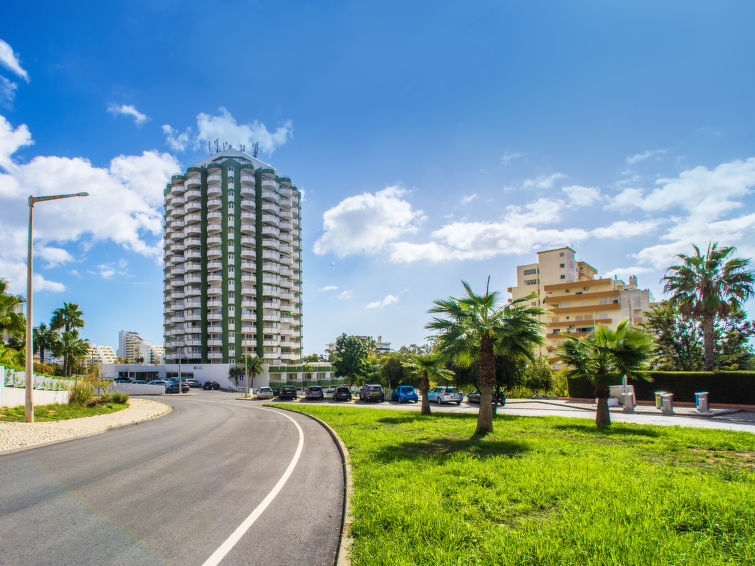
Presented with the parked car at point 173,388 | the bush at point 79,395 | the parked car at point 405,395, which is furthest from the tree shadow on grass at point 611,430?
the parked car at point 173,388

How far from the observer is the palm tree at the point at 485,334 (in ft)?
42.0

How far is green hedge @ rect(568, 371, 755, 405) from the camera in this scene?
27984 millimetres

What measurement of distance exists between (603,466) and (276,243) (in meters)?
82.8

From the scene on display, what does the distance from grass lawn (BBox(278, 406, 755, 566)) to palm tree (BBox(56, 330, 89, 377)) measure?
67855mm

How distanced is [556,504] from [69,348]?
73996 millimetres

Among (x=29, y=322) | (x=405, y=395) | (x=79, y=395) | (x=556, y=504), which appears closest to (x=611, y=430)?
(x=556, y=504)

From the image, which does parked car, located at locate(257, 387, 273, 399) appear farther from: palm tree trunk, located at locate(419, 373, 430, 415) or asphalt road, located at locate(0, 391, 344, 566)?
asphalt road, located at locate(0, 391, 344, 566)

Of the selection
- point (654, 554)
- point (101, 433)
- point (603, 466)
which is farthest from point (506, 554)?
point (101, 433)

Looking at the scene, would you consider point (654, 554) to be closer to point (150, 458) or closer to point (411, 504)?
point (411, 504)

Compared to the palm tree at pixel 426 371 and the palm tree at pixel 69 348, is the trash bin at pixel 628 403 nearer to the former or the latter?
the palm tree at pixel 426 371

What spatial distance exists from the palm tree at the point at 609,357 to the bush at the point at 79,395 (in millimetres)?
26990

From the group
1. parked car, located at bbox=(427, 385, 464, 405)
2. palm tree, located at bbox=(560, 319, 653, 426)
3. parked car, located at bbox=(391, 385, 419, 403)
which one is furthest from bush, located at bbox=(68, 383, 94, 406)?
palm tree, located at bbox=(560, 319, 653, 426)

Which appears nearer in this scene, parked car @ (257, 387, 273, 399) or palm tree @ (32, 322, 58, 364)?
parked car @ (257, 387, 273, 399)

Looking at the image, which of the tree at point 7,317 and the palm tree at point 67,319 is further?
the palm tree at point 67,319
